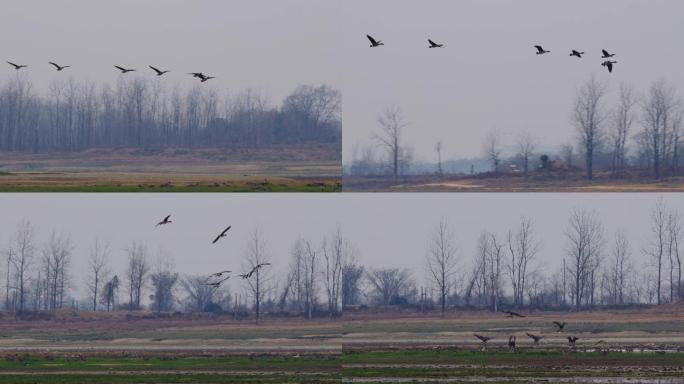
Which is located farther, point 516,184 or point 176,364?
point 516,184

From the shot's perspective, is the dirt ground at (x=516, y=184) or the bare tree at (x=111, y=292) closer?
the bare tree at (x=111, y=292)

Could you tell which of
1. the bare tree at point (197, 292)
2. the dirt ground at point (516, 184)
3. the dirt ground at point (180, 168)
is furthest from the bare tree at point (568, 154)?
the bare tree at point (197, 292)

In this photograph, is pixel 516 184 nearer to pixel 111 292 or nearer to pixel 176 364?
pixel 111 292

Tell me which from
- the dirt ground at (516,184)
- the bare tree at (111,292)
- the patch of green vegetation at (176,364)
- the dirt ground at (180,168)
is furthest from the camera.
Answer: the dirt ground at (516,184)

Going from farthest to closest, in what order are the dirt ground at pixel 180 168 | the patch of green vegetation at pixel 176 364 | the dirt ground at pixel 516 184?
1. the dirt ground at pixel 516 184
2. the dirt ground at pixel 180 168
3. the patch of green vegetation at pixel 176 364

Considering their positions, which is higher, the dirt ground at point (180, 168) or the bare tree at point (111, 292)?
the dirt ground at point (180, 168)

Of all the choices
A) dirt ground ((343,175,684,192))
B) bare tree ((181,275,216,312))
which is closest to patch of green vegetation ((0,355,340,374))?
bare tree ((181,275,216,312))

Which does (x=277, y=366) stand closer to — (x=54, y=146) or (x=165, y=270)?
(x=165, y=270)

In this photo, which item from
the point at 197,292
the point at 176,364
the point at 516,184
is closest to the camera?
the point at 176,364

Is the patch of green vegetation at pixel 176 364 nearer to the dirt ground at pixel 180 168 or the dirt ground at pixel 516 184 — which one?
the dirt ground at pixel 180 168

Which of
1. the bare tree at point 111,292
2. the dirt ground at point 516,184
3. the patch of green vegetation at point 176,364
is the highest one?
the dirt ground at point 516,184

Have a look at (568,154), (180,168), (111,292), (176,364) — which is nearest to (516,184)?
(568,154)
